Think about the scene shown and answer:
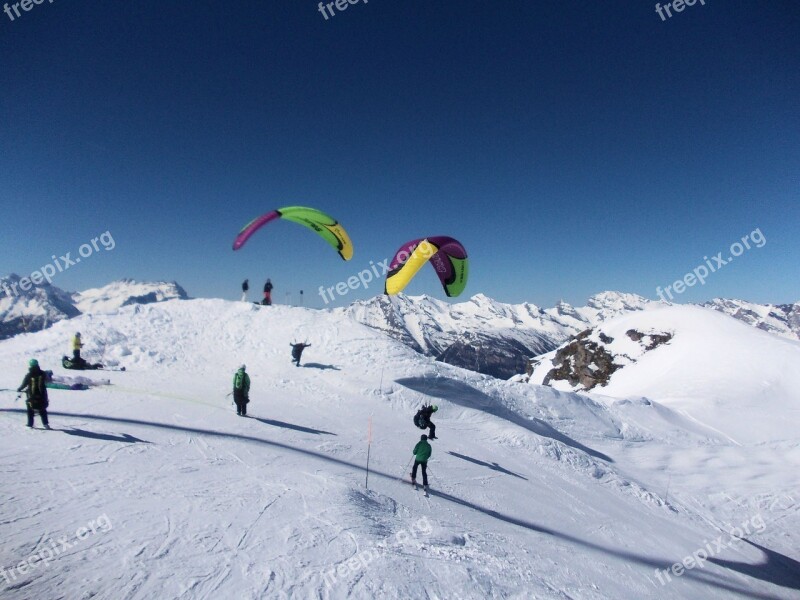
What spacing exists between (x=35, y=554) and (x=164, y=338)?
19266mm

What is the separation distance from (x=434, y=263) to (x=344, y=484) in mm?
14770

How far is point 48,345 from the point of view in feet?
64.7

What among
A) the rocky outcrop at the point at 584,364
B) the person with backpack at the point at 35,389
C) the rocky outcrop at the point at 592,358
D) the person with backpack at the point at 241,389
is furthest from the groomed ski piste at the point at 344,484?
the rocky outcrop at the point at 584,364

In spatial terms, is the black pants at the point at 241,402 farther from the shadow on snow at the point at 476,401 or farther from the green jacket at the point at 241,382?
the shadow on snow at the point at 476,401

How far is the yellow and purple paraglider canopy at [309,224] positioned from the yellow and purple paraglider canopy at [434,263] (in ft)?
14.6

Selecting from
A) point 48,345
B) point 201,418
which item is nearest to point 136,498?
point 201,418

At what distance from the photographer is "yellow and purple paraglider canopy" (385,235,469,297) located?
18906 mm

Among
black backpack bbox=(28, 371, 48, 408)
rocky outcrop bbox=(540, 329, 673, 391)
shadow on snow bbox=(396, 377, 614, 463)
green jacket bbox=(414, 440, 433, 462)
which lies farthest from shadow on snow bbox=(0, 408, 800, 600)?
rocky outcrop bbox=(540, 329, 673, 391)

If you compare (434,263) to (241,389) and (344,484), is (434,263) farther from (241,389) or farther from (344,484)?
(344,484)

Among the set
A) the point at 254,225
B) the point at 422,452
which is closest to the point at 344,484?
the point at 422,452

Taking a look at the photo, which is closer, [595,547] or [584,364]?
[595,547]

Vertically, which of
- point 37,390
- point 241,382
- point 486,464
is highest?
point 241,382

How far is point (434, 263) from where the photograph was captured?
859 inches

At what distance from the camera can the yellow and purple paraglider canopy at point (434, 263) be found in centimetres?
1891
